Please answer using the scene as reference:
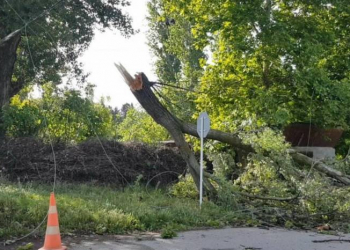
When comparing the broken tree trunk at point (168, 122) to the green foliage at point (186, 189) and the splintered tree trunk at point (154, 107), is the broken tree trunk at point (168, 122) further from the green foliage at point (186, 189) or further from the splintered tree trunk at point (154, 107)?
the green foliage at point (186, 189)

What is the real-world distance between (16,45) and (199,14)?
6.39m

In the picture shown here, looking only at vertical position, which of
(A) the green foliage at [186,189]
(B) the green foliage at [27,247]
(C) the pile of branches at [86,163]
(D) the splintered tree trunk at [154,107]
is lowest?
(B) the green foliage at [27,247]

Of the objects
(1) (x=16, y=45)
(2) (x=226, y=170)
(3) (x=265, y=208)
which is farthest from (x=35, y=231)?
(1) (x=16, y=45)

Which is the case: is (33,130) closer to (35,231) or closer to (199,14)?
(199,14)

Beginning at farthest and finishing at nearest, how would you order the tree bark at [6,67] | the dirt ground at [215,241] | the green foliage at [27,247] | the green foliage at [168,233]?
the tree bark at [6,67], the green foliage at [168,233], the dirt ground at [215,241], the green foliage at [27,247]

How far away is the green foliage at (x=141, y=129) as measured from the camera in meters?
19.2

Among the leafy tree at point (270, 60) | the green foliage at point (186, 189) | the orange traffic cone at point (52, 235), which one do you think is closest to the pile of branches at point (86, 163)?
the green foliage at point (186, 189)

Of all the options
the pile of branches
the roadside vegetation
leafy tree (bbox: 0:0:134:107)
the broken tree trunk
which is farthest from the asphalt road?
leafy tree (bbox: 0:0:134:107)

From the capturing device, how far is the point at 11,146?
49.4 ft

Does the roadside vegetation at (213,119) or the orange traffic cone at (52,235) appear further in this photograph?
the roadside vegetation at (213,119)

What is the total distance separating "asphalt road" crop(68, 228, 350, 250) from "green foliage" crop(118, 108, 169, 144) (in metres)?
9.28

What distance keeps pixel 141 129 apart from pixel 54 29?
6.29m

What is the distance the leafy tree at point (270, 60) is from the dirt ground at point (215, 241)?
17.4ft

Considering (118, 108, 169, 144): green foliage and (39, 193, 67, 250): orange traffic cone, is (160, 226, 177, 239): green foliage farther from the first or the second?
(118, 108, 169, 144): green foliage
